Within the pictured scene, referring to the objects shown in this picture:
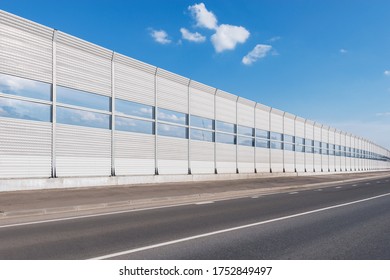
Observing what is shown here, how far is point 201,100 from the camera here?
28.6m

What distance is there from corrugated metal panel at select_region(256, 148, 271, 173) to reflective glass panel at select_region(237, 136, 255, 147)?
118 centimetres

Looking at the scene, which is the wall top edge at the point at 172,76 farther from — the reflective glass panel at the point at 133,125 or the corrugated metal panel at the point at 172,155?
the corrugated metal panel at the point at 172,155

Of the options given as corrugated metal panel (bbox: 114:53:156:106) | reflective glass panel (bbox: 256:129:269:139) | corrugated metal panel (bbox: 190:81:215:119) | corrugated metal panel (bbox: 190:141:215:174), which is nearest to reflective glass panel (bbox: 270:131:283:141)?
A: reflective glass panel (bbox: 256:129:269:139)

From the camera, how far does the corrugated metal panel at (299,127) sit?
45.2 metres

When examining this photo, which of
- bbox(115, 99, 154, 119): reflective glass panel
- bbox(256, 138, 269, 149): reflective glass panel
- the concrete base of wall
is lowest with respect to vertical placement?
the concrete base of wall

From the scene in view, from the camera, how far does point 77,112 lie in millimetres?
18641

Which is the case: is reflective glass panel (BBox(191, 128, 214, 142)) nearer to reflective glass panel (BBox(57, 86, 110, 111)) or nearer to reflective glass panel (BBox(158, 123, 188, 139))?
reflective glass panel (BBox(158, 123, 188, 139))

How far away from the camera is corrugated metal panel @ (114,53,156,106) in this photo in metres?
21.5

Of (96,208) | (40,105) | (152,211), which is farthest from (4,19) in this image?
(152,211)

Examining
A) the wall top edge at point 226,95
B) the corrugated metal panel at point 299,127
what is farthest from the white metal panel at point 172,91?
the corrugated metal panel at point 299,127

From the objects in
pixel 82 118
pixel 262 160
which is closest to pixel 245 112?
pixel 262 160

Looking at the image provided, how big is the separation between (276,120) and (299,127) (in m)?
7.27

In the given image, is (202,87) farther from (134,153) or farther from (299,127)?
(299,127)

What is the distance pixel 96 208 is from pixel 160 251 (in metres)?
7.20
